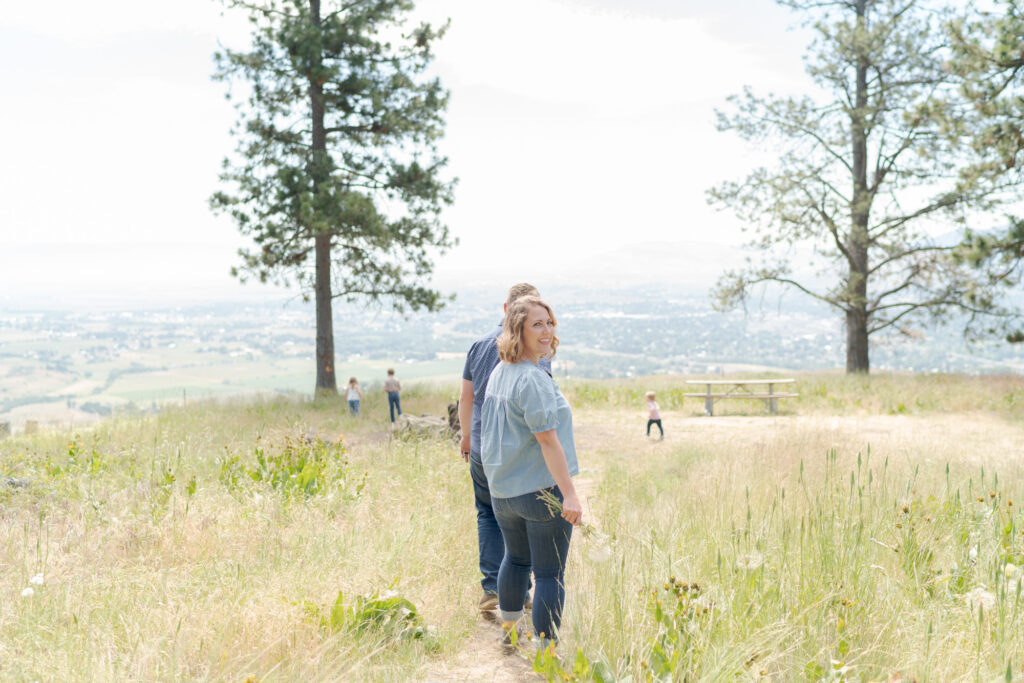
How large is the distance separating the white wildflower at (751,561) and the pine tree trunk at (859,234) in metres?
17.2

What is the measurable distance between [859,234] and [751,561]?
1755 cm

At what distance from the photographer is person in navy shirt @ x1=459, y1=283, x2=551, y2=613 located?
4.13 metres

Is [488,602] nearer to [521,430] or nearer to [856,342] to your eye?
[521,430]

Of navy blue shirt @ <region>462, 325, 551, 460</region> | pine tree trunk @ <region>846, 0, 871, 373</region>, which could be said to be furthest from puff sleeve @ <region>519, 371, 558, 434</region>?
pine tree trunk @ <region>846, 0, 871, 373</region>

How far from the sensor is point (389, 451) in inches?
340

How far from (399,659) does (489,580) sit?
1005mm

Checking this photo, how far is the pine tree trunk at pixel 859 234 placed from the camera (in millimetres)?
18781

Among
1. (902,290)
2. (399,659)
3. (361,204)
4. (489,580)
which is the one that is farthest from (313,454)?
(902,290)

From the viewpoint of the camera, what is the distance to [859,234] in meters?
18.6

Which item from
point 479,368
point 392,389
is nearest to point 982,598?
point 479,368

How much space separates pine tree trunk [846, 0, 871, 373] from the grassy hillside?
12699 millimetres

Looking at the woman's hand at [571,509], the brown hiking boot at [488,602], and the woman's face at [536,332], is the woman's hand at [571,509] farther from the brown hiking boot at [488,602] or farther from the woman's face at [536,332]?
the brown hiking boot at [488,602]

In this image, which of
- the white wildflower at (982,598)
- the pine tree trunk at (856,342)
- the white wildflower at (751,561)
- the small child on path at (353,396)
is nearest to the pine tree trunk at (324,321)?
the small child on path at (353,396)

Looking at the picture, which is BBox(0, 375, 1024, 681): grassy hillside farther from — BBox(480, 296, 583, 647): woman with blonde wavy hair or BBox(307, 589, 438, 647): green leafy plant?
BBox(480, 296, 583, 647): woman with blonde wavy hair
